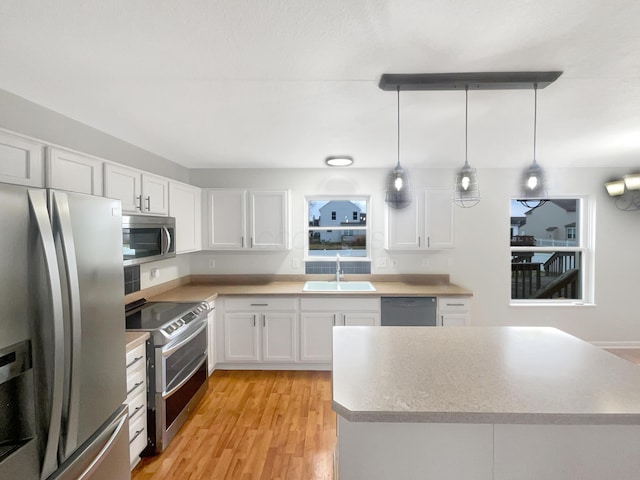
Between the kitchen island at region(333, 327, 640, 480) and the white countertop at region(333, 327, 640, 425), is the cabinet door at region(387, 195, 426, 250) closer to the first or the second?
the white countertop at region(333, 327, 640, 425)

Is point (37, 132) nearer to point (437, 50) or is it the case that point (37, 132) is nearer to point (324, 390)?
point (437, 50)

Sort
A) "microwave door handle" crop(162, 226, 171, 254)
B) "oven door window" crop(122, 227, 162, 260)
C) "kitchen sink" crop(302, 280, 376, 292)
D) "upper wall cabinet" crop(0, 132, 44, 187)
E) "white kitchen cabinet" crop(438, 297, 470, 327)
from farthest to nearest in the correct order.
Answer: "kitchen sink" crop(302, 280, 376, 292)
"white kitchen cabinet" crop(438, 297, 470, 327)
"microwave door handle" crop(162, 226, 171, 254)
"oven door window" crop(122, 227, 162, 260)
"upper wall cabinet" crop(0, 132, 44, 187)

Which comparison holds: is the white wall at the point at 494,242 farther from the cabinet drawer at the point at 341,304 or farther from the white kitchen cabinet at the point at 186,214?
the cabinet drawer at the point at 341,304

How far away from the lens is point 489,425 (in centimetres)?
116

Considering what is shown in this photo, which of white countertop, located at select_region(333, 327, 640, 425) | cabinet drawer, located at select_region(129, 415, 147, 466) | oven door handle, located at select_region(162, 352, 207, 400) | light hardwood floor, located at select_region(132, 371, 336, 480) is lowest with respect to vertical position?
light hardwood floor, located at select_region(132, 371, 336, 480)

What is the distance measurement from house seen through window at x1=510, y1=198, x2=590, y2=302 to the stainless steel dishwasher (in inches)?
62.0

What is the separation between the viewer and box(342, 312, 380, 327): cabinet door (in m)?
3.31

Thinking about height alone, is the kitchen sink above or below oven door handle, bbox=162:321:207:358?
above

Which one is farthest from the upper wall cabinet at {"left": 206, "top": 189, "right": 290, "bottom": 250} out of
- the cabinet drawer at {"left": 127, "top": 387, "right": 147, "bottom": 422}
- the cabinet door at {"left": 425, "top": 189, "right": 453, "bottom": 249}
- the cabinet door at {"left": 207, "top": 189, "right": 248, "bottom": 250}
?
the cabinet drawer at {"left": 127, "top": 387, "right": 147, "bottom": 422}

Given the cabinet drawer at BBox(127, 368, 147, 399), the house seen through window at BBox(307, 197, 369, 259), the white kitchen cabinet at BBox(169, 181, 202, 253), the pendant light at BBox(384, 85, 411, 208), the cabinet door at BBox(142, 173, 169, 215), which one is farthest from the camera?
the house seen through window at BBox(307, 197, 369, 259)

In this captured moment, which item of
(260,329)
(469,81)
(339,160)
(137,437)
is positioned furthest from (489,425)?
(339,160)

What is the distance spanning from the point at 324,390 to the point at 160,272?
2099 mm

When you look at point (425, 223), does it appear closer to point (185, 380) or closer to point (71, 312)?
point (185, 380)

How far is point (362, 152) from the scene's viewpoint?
310cm
